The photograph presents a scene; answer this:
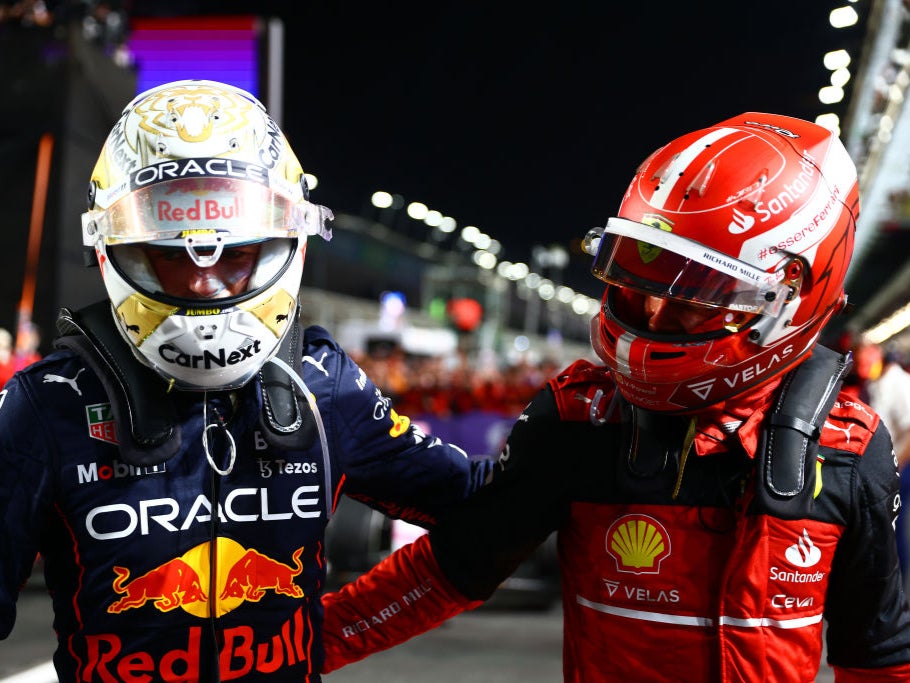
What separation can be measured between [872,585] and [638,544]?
0.47 meters

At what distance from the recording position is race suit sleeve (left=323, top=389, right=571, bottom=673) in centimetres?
203

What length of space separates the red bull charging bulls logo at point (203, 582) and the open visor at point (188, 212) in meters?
0.60

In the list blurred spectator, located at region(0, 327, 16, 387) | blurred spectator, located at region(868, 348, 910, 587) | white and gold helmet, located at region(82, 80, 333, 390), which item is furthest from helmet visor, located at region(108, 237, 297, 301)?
blurred spectator, located at region(0, 327, 16, 387)

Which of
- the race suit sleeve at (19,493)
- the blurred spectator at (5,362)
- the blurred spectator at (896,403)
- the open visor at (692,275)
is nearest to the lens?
the race suit sleeve at (19,493)

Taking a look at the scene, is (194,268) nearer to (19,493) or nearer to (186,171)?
(186,171)

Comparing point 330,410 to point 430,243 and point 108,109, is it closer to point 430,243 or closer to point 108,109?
point 108,109

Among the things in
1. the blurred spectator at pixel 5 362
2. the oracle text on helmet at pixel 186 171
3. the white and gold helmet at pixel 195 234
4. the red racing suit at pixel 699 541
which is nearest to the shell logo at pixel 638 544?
the red racing suit at pixel 699 541

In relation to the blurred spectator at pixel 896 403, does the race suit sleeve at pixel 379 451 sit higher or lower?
higher

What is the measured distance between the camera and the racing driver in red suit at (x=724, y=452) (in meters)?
1.84

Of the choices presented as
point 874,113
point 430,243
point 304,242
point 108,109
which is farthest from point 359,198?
point 304,242

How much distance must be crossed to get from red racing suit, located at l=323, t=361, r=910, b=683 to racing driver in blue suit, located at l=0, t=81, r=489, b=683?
43 cm

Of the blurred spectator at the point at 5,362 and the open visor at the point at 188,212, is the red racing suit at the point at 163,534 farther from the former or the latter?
the blurred spectator at the point at 5,362

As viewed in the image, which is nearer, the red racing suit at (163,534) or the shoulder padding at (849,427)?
the red racing suit at (163,534)

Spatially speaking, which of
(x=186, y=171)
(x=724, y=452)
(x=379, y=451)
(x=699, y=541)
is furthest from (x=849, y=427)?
(x=186, y=171)
